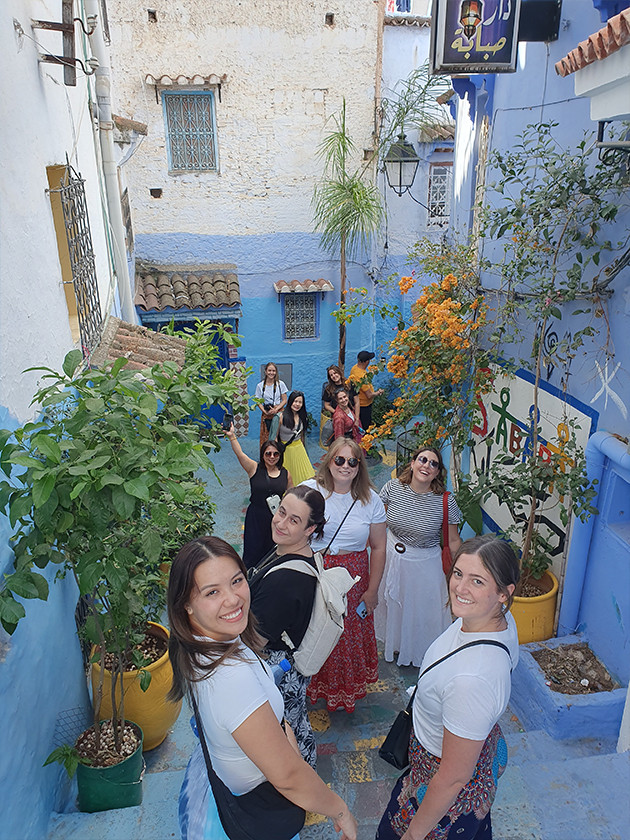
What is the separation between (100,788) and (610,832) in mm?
2503

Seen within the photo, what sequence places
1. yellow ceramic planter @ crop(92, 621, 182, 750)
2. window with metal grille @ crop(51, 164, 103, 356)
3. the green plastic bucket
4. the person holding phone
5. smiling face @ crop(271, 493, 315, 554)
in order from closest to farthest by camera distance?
1. smiling face @ crop(271, 493, 315, 554)
2. the green plastic bucket
3. yellow ceramic planter @ crop(92, 621, 182, 750)
4. window with metal grille @ crop(51, 164, 103, 356)
5. the person holding phone

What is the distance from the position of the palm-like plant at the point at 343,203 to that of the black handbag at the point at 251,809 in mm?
7711

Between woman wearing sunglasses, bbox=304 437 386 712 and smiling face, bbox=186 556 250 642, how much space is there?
1967mm

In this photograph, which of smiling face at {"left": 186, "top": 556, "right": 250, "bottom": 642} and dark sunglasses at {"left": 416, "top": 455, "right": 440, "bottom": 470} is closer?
smiling face at {"left": 186, "top": 556, "right": 250, "bottom": 642}

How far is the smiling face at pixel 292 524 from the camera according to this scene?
293 centimetres

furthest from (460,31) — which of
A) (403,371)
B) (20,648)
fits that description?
(20,648)

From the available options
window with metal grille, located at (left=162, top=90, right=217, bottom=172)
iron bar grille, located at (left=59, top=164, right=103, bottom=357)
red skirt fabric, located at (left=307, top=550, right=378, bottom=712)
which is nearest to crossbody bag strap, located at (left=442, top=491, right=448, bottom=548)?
red skirt fabric, located at (left=307, top=550, right=378, bottom=712)

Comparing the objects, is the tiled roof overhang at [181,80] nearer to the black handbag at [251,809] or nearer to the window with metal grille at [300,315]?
the window with metal grille at [300,315]

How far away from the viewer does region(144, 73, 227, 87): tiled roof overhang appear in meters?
8.97

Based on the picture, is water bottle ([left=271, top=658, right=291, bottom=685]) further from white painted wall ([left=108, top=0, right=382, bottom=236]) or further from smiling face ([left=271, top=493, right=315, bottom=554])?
white painted wall ([left=108, top=0, right=382, bottom=236])

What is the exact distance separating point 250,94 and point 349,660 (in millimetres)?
8590

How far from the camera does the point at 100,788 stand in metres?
3.07

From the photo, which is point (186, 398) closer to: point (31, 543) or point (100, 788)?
point (31, 543)

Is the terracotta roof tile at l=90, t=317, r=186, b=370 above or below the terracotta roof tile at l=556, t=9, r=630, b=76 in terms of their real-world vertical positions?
below
